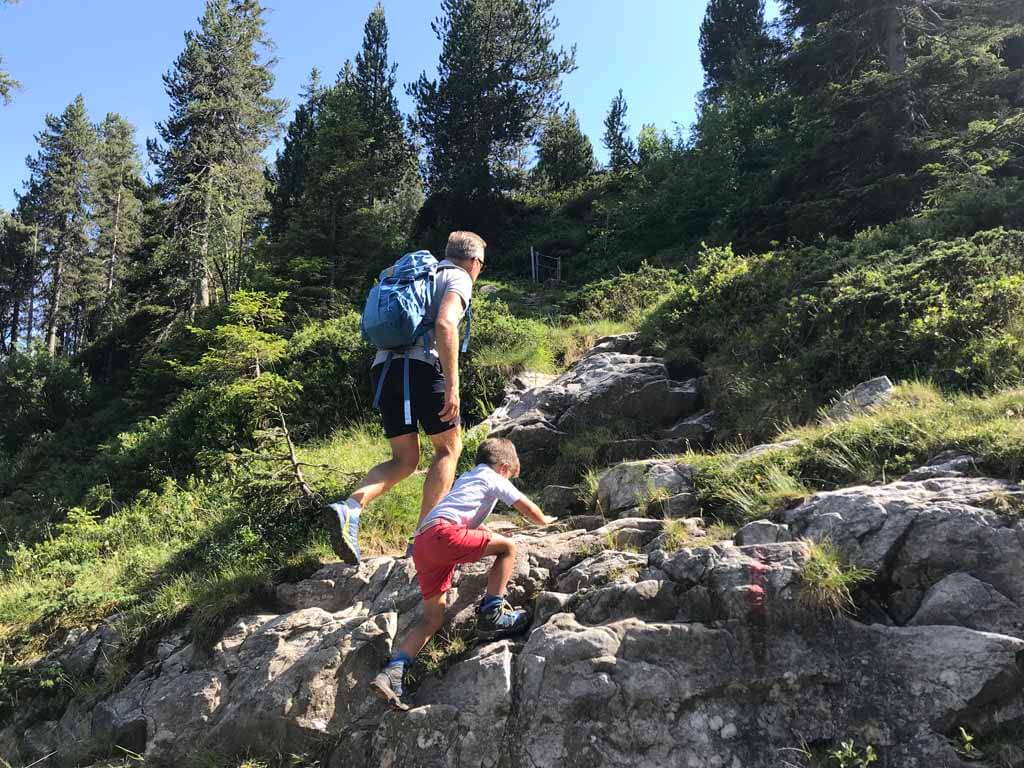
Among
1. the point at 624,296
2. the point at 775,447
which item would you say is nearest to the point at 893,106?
the point at 624,296

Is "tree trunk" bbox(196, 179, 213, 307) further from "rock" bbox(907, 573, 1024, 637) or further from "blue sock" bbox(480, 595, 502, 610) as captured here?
"rock" bbox(907, 573, 1024, 637)

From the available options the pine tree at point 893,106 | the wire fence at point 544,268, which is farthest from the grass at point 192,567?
the wire fence at point 544,268

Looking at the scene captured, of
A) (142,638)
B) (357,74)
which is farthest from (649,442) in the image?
(357,74)

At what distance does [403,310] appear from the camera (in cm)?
410

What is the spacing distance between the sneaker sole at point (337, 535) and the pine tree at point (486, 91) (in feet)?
84.4

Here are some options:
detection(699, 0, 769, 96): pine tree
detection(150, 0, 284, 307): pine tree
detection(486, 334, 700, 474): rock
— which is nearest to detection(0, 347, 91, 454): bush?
detection(150, 0, 284, 307): pine tree

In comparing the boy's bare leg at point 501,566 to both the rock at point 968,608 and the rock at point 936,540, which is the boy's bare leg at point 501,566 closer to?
the rock at point 936,540

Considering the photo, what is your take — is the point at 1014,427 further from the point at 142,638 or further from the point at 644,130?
the point at 644,130

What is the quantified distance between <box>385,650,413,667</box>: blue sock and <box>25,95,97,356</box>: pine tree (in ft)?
118

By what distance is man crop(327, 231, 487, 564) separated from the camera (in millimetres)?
4137

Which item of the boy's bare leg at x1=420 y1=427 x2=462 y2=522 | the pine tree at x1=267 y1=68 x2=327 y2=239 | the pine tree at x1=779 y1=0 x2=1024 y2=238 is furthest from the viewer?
the pine tree at x1=267 y1=68 x2=327 y2=239

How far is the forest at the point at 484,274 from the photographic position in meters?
5.70

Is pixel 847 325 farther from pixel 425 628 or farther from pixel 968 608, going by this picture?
pixel 425 628

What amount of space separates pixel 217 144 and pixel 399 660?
944 inches
